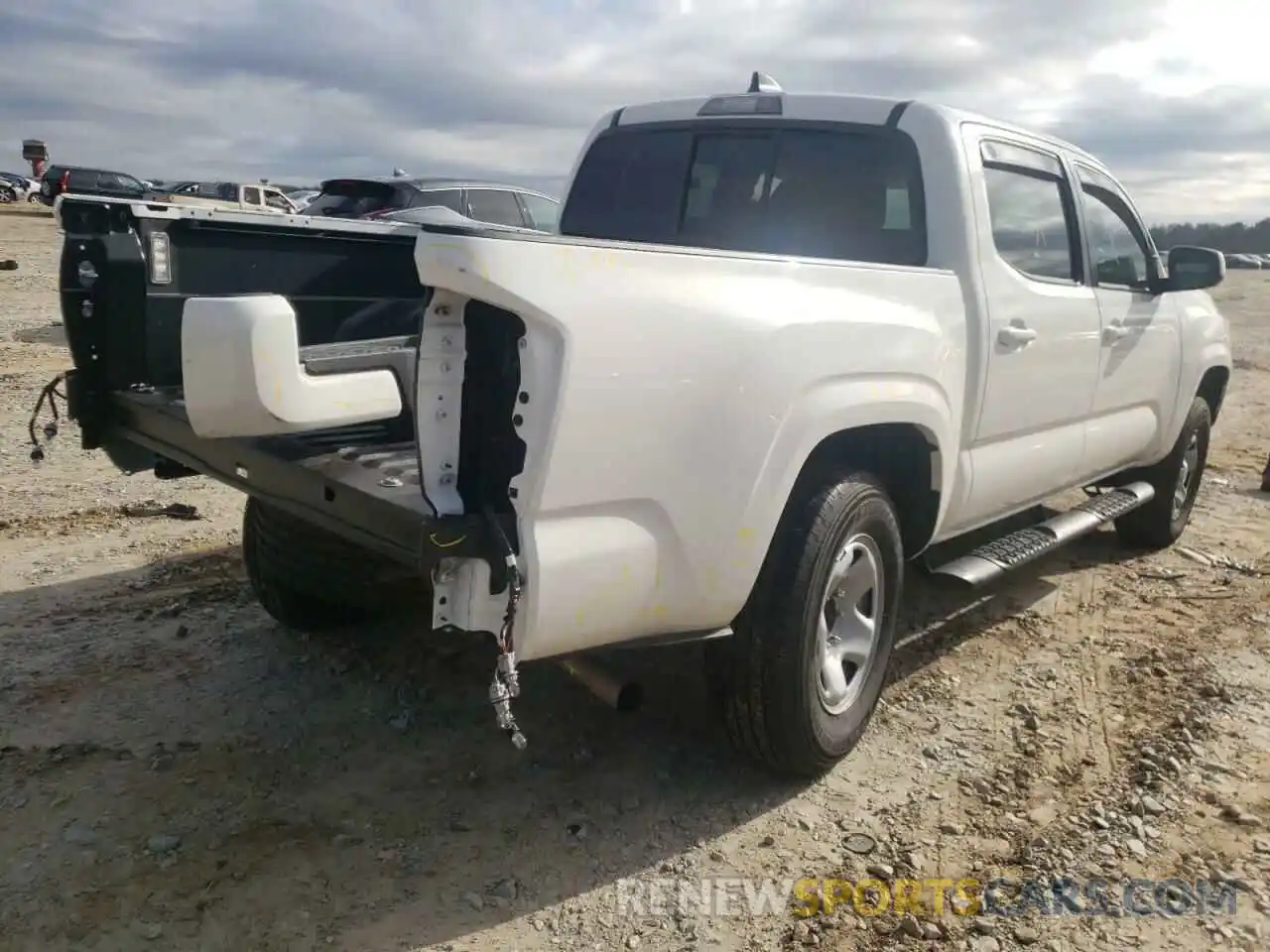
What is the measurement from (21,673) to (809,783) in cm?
280

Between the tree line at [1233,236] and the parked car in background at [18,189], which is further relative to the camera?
the tree line at [1233,236]

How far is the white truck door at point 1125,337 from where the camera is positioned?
4691mm

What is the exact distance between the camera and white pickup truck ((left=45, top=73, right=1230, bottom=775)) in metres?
2.31

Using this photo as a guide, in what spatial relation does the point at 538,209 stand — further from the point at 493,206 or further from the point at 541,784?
the point at 541,784

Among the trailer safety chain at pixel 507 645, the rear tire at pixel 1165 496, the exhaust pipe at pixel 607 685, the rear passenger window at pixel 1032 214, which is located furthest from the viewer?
the rear tire at pixel 1165 496

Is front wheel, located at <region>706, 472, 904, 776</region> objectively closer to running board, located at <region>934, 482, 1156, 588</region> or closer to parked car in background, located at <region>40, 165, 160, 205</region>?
running board, located at <region>934, 482, 1156, 588</region>

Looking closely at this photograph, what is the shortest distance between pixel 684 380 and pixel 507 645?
72 cm

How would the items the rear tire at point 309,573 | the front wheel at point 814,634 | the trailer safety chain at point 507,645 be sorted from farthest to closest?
the rear tire at point 309,573 < the front wheel at point 814,634 < the trailer safety chain at point 507,645

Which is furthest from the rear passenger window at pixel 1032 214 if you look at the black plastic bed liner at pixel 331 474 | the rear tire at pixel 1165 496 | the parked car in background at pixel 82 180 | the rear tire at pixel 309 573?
the parked car in background at pixel 82 180

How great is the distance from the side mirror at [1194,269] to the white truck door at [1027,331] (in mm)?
882

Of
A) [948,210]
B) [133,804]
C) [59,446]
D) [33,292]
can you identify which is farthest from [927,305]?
[33,292]

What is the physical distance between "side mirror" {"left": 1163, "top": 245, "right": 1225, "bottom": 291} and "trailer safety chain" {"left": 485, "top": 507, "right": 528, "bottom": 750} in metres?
4.07

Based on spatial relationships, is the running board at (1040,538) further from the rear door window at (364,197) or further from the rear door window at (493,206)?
the rear door window at (364,197)

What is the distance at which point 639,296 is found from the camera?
7.92 feet
